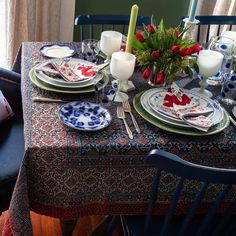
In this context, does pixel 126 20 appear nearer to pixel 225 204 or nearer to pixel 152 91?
pixel 152 91

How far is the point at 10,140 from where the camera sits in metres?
1.38

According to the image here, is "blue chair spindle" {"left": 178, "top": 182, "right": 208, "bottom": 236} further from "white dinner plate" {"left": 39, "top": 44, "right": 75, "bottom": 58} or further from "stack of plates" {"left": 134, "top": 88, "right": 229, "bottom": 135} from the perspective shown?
"white dinner plate" {"left": 39, "top": 44, "right": 75, "bottom": 58}

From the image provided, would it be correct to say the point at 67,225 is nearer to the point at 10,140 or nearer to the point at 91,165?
the point at 91,165

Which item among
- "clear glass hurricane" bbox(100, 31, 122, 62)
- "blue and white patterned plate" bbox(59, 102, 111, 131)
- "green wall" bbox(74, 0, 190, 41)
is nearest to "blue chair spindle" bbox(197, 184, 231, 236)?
"blue and white patterned plate" bbox(59, 102, 111, 131)

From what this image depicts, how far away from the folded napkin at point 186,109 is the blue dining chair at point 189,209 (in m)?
0.18

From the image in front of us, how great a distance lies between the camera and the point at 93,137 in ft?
3.30

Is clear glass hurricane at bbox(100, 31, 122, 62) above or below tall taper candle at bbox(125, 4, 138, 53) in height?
below

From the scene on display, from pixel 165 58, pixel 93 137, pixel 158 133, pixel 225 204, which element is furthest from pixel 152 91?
pixel 225 204

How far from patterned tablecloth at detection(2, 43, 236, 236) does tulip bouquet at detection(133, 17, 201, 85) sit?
0.26 metres

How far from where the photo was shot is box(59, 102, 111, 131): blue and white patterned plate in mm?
1032

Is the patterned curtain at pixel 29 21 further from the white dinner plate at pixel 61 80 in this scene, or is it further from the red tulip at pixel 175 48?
the red tulip at pixel 175 48

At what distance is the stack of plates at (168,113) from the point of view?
1064 mm

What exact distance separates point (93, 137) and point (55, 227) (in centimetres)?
74

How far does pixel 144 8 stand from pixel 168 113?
66.2 inches
